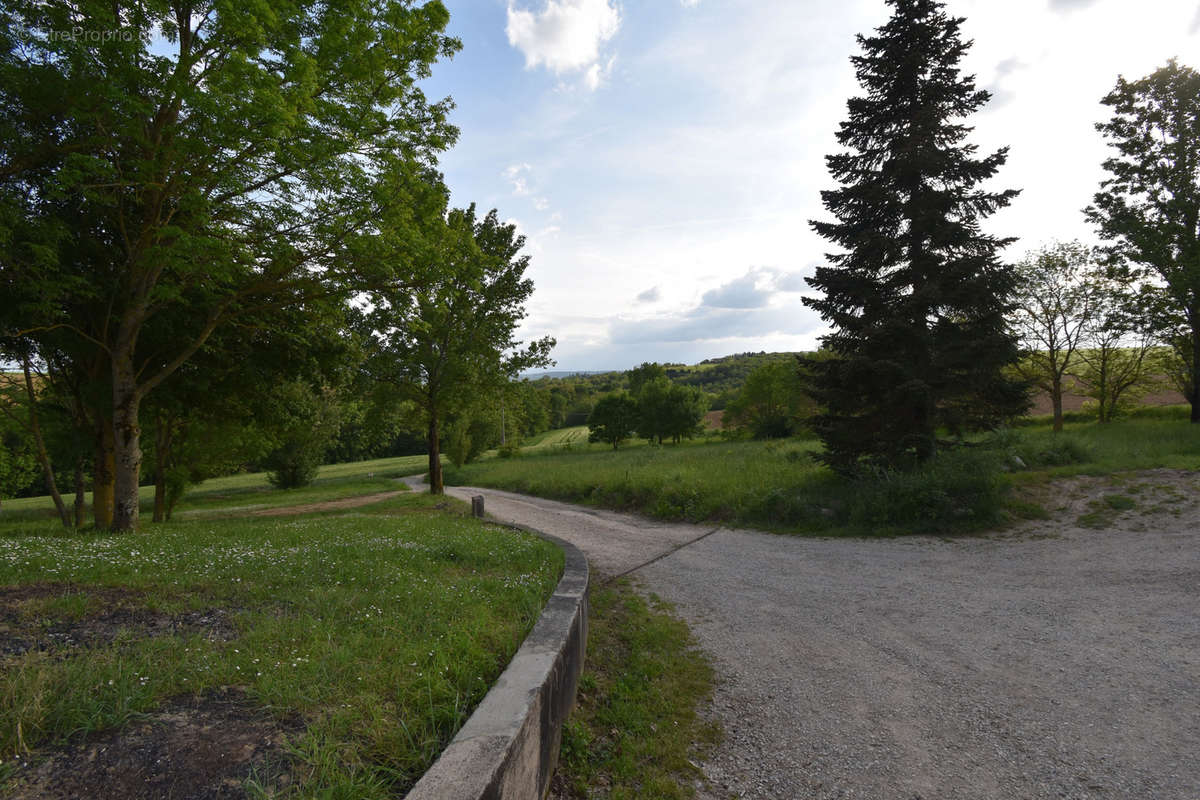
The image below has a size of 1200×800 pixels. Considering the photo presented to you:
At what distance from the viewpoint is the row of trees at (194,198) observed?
20.5 ft

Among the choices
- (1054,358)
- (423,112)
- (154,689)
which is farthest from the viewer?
(1054,358)

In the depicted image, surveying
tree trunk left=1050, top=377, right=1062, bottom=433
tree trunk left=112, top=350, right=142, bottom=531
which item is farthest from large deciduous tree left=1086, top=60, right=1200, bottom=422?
tree trunk left=112, top=350, right=142, bottom=531

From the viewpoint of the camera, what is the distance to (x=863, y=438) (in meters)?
11.6

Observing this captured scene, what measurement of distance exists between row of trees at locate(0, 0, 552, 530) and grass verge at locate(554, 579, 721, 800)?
6.40 meters

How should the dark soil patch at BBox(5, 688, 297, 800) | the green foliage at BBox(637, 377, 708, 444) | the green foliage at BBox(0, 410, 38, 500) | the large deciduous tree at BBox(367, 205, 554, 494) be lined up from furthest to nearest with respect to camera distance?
the green foliage at BBox(637, 377, 708, 444)
the large deciduous tree at BBox(367, 205, 554, 494)
the green foliage at BBox(0, 410, 38, 500)
the dark soil patch at BBox(5, 688, 297, 800)

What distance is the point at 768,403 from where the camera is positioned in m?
49.3

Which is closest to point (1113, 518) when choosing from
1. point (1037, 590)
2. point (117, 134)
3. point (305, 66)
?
point (1037, 590)

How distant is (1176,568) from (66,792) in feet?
31.4

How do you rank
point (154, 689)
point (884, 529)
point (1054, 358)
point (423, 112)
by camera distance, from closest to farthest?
1. point (154, 689)
2. point (423, 112)
3. point (884, 529)
4. point (1054, 358)

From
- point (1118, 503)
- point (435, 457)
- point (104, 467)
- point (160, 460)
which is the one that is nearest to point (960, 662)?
point (1118, 503)

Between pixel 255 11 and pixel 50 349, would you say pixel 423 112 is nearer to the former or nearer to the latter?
pixel 255 11

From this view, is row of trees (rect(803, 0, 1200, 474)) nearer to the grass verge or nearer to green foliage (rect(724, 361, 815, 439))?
the grass verge

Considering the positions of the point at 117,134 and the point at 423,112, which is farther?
the point at 423,112

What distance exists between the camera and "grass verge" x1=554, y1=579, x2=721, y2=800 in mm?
2787
